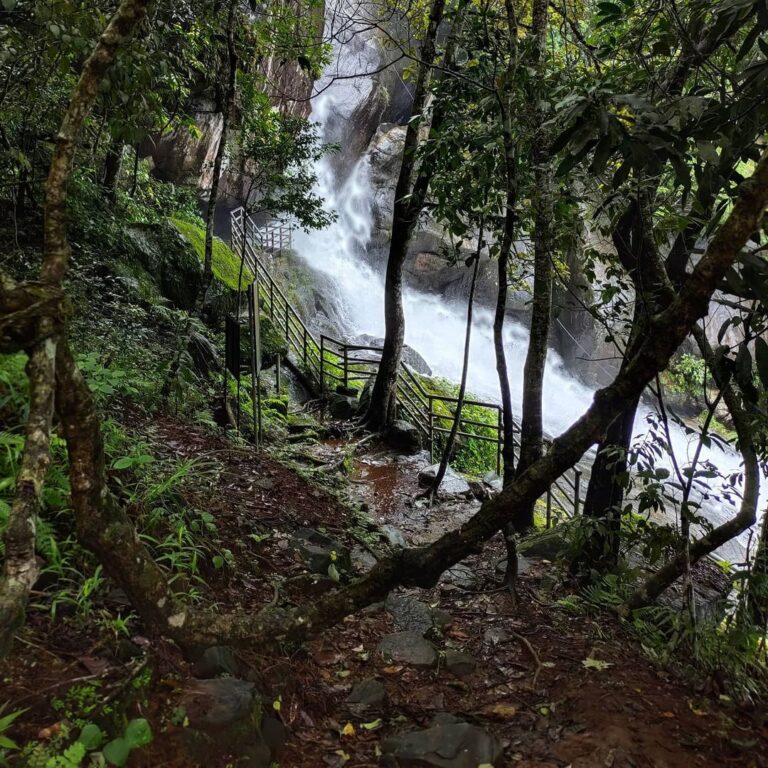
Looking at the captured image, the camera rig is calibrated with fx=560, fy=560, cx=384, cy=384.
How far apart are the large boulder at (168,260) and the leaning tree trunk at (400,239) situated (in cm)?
285

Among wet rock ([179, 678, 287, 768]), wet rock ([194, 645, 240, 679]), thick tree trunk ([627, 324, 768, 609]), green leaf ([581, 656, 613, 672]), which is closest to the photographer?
wet rock ([179, 678, 287, 768])

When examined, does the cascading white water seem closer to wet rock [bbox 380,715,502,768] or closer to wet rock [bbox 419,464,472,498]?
wet rock [bbox 419,464,472,498]

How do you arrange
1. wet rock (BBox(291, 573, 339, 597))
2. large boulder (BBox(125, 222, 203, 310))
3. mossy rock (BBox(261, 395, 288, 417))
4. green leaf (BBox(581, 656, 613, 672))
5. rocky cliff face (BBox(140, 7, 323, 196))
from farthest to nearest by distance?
1. rocky cliff face (BBox(140, 7, 323, 196))
2. large boulder (BBox(125, 222, 203, 310))
3. mossy rock (BBox(261, 395, 288, 417))
4. wet rock (BBox(291, 573, 339, 597))
5. green leaf (BBox(581, 656, 613, 672))

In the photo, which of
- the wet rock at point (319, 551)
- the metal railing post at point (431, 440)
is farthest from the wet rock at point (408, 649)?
the metal railing post at point (431, 440)

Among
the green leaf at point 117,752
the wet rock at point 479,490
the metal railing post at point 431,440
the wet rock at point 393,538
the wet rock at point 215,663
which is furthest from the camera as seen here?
the metal railing post at point 431,440

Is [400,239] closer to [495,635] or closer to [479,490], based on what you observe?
[479,490]

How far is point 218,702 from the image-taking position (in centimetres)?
177

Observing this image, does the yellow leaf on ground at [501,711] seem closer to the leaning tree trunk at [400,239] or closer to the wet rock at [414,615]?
the wet rock at [414,615]

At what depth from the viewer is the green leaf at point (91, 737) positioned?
1.49 meters

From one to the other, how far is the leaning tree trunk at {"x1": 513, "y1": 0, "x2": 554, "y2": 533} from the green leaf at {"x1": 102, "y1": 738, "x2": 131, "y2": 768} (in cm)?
311

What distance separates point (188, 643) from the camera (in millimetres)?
1930

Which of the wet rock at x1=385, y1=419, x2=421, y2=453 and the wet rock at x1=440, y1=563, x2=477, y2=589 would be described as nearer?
the wet rock at x1=440, y1=563, x2=477, y2=589

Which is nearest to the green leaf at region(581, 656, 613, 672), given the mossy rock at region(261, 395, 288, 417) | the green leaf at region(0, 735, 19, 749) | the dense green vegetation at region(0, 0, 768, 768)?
the dense green vegetation at region(0, 0, 768, 768)

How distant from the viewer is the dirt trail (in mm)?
1783
